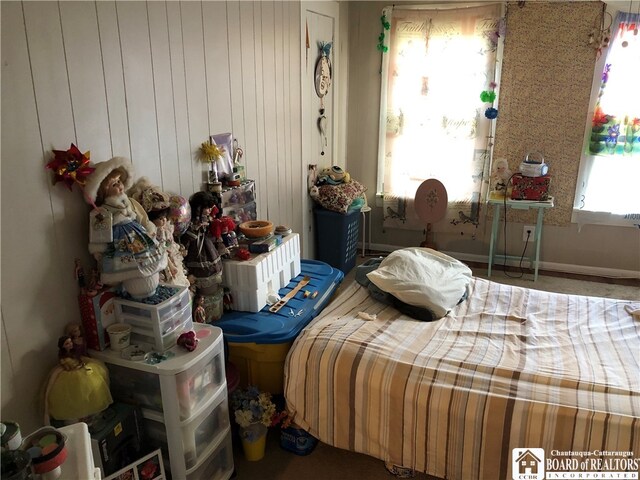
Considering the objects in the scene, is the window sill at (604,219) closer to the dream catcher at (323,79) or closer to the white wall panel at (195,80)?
the dream catcher at (323,79)

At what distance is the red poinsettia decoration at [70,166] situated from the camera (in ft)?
4.96

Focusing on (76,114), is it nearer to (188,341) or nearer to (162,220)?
(162,220)

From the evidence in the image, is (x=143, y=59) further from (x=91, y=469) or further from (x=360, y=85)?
(x=360, y=85)

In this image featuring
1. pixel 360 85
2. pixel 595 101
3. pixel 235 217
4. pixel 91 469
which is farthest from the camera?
pixel 360 85

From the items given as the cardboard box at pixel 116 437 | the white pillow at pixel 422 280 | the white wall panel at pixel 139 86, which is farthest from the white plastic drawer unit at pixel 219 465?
the white wall panel at pixel 139 86

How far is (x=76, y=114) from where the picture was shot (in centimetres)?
159

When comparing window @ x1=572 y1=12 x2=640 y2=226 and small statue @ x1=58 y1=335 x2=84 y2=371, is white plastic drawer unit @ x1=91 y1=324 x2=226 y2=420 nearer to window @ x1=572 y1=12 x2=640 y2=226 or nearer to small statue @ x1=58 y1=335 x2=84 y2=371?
small statue @ x1=58 y1=335 x2=84 y2=371

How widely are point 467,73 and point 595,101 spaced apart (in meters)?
0.96

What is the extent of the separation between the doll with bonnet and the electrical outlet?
3.13 metres

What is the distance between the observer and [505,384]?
5.87 feet

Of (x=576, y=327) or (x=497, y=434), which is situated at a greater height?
(x=576, y=327)

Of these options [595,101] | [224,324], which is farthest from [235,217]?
[595,101]

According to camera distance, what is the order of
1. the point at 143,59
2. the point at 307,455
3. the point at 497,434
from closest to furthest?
the point at 497,434
the point at 143,59
the point at 307,455

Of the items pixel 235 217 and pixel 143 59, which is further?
pixel 235 217
